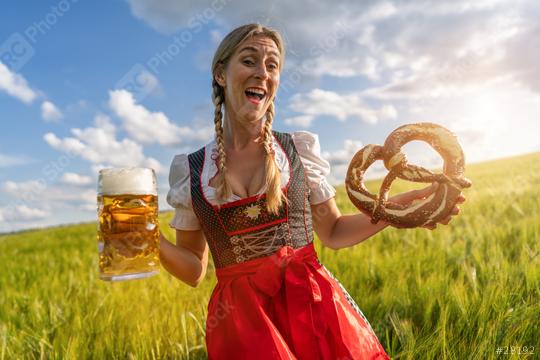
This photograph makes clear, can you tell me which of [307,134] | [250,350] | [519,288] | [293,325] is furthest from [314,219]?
[519,288]

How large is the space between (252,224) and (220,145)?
0.38 m

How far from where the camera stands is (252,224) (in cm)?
167

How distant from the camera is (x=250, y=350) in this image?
1.46 metres

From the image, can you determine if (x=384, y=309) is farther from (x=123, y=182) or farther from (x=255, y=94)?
(x=123, y=182)

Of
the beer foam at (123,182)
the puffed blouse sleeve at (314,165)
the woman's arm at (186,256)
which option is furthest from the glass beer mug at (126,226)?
the puffed blouse sleeve at (314,165)

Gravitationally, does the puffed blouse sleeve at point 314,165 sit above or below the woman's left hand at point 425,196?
above

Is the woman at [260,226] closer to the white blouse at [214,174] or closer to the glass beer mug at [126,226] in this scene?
the white blouse at [214,174]

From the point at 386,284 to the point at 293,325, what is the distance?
1333 millimetres

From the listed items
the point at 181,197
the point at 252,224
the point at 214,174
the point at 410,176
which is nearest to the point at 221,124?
the point at 214,174

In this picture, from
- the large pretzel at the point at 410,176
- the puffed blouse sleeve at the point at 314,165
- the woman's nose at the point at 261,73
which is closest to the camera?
the large pretzel at the point at 410,176

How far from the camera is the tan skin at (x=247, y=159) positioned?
1759 mm

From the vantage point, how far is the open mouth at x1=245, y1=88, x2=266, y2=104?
1773 millimetres

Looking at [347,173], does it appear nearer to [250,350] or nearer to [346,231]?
[346,231]

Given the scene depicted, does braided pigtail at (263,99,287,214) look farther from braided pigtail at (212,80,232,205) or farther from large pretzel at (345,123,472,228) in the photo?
large pretzel at (345,123,472,228)
